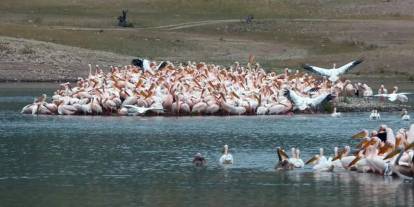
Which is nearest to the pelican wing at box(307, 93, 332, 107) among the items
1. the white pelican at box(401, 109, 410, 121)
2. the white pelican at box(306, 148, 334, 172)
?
the white pelican at box(401, 109, 410, 121)

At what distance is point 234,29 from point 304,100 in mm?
32833

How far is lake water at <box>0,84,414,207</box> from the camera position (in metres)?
20.3

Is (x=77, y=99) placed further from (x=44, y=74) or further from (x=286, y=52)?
(x=286, y=52)

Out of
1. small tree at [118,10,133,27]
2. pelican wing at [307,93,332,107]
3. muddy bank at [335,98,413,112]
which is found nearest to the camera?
pelican wing at [307,93,332,107]

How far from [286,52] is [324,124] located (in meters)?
28.9

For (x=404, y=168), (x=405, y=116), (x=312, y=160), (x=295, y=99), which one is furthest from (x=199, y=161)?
(x=295, y=99)

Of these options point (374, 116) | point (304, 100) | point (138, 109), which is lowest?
point (374, 116)

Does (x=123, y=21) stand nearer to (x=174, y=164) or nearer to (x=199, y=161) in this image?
(x=174, y=164)

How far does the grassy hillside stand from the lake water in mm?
21724

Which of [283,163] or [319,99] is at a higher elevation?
[319,99]

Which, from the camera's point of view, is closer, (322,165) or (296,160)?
(322,165)

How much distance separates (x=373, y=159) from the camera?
22656 millimetres

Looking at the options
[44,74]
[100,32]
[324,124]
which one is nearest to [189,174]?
[324,124]

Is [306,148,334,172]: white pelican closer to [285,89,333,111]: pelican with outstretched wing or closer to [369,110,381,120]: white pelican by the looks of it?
[369,110,381,120]: white pelican
